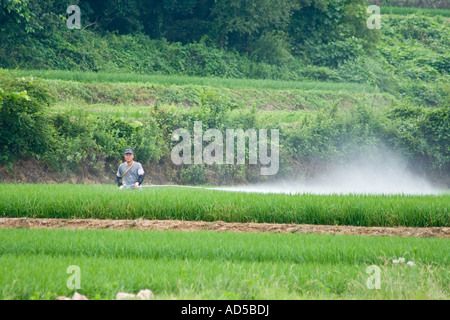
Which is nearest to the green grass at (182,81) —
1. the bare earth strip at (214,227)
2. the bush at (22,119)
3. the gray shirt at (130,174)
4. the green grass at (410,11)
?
the bush at (22,119)

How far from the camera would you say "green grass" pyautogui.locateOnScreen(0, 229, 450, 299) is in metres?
7.93

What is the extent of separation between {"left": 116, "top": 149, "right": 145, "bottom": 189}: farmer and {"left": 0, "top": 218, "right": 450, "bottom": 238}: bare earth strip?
211 centimetres

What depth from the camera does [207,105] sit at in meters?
22.7

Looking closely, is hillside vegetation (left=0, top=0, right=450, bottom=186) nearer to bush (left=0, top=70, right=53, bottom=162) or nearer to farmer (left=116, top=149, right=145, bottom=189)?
bush (left=0, top=70, right=53, bottom=162)

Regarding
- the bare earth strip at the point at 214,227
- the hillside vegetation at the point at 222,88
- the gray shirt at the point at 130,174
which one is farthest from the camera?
the hillside vegetation at the point at 222,88

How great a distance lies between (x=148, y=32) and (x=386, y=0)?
24424 millimetres

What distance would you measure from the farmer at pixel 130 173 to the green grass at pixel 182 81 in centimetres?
945

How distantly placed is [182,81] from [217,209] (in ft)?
52.4

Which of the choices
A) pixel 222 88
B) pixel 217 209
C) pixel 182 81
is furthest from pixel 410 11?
pixel 217 209

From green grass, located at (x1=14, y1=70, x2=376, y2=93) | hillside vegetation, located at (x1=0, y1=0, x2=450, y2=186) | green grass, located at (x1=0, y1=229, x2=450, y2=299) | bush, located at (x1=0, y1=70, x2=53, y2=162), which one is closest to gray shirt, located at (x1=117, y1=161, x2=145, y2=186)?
green grass, located at (x1=0, y1=229, x2=450, y2=299)

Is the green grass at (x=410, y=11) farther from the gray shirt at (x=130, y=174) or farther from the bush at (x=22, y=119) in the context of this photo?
the gray shirt at (x=130, y=174)

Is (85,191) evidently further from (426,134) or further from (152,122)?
(426,134)

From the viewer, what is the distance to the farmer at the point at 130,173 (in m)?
15.0

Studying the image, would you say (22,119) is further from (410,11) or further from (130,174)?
(410,11)
